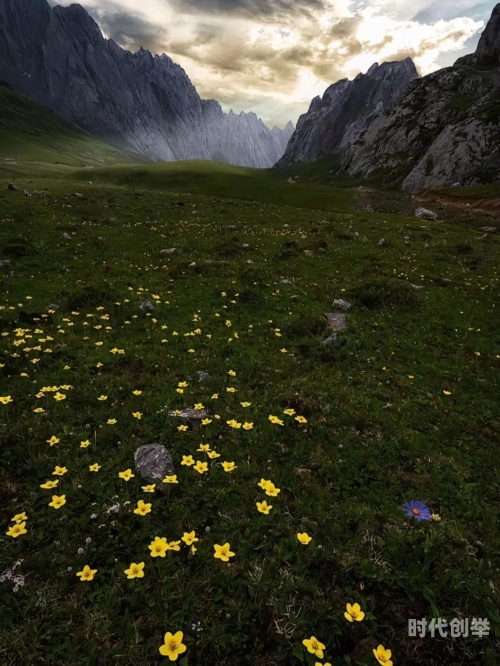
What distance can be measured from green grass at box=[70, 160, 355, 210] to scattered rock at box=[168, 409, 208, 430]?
205ft

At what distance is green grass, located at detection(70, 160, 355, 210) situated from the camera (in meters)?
70.1

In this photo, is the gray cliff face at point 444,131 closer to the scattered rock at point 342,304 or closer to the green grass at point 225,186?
the green grass at point 225,186

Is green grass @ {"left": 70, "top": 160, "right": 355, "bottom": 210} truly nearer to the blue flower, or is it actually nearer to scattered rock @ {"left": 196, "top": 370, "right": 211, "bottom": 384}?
scattered rock @ {"left": 196, "top": 370, "right": 211, "bottom": 384}

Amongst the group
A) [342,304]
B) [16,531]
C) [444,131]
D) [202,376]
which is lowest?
[202,376]

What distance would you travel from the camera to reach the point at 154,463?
7012 mm

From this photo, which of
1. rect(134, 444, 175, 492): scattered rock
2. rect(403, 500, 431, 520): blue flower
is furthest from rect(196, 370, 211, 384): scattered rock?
rect(403, 500, 431, 520): blue flower

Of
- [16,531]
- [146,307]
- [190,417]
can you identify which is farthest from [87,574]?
[146,307]

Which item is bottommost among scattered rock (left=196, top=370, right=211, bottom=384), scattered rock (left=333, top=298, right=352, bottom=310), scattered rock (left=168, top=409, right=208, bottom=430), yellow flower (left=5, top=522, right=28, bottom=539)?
scattered rock (left=196, top=370, right=211, bottom=384)

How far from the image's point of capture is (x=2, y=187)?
47.1 m

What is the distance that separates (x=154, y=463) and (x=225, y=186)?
266 feet

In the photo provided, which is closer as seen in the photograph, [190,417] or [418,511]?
[418,511]

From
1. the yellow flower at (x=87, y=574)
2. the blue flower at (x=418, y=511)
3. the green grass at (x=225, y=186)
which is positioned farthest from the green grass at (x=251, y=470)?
the green grass at (x=225, y=186)

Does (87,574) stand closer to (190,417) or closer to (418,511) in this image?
(190,417)

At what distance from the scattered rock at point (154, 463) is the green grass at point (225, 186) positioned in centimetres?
6395
